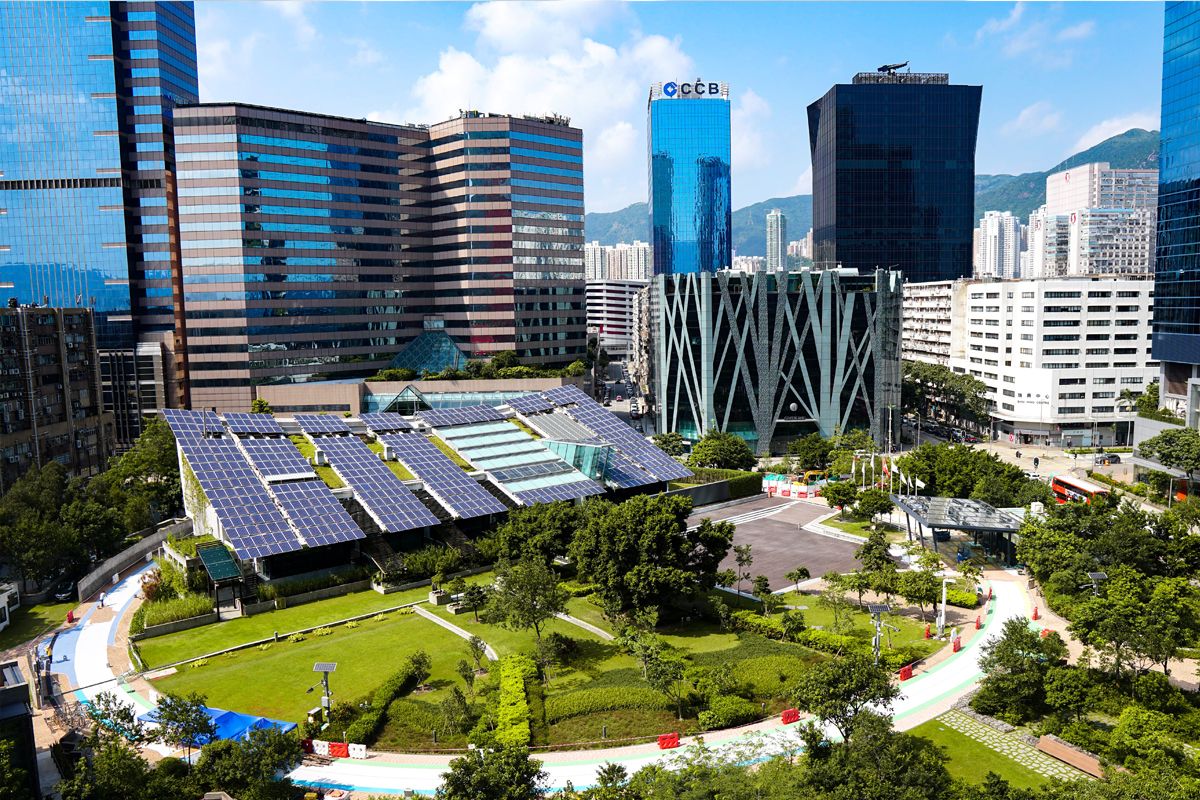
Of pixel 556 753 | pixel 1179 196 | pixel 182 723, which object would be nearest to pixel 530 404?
pixel 556 753

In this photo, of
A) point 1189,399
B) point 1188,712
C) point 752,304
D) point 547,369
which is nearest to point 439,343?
point 547,369

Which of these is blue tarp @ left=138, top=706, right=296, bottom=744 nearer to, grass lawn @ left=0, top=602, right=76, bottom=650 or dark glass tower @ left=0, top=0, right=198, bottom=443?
grass lawn @ left=0, top=602, right=76, bottom=650

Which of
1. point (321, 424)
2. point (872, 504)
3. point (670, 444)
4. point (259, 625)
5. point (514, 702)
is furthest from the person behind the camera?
point (670, 444)

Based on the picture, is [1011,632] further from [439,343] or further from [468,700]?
[439,343]

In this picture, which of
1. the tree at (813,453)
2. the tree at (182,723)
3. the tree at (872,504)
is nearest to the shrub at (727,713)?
the tree at (182,723)

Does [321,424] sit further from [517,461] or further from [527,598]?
[527,598]

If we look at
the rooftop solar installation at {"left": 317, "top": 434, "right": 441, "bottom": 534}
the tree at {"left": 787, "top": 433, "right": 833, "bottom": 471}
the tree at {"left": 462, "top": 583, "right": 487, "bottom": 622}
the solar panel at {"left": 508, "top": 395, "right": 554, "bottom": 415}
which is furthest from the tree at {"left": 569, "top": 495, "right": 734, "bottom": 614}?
the tree at {"left": 787, "top": 433, "right": 833, "bottom": 471}

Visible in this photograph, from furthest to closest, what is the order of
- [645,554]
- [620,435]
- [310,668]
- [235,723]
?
[620,435], [645,554], [310,668], [235,723]
